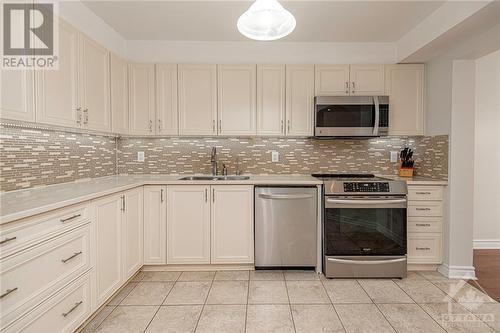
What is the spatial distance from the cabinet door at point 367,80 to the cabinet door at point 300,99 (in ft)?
1.51

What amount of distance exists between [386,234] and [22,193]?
2961mm

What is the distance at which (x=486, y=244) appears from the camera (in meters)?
3.56

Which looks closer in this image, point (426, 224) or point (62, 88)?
point (62, 88)

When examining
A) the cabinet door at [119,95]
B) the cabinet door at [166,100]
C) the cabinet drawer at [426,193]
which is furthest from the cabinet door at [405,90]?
the cabinet door at [119,95]

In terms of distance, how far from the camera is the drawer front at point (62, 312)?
137 centimetres

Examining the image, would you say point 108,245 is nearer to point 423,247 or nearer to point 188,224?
point 188,224

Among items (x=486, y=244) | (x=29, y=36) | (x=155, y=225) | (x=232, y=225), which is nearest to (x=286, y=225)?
(x=232, y=225)

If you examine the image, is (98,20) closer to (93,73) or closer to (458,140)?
(93,73)

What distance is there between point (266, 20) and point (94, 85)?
1620 millimetres

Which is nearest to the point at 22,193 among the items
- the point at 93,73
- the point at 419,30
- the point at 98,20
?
the point at 93,73

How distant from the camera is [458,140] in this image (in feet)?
8.82

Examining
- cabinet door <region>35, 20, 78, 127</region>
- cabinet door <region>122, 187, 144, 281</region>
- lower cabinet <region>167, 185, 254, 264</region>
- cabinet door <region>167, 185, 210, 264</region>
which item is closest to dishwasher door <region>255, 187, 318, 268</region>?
lower cabinet <region>167, 185, 254, 264</region>

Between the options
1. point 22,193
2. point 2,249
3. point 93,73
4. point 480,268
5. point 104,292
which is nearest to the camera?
point 2,249

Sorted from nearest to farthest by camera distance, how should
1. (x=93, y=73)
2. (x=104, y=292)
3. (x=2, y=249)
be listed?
(x=2, y=249), (x=104, y=292), (x=93, y=73)
